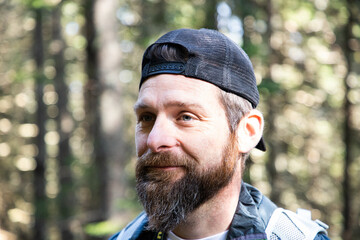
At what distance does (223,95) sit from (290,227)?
0.89 m

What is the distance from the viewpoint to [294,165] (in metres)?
14.2

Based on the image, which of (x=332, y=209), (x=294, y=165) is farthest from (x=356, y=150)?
(x=294, y=165)

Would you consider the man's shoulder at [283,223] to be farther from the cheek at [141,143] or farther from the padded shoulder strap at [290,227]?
the cheek at [141,143]

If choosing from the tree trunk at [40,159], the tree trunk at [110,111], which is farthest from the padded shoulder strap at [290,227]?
the tree trunk at [40,159]

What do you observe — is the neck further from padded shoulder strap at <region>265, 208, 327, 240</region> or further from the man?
padded shoulder strap at <region>265, 208, 327, 240</region>

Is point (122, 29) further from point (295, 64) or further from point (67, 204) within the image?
point (67, 204)

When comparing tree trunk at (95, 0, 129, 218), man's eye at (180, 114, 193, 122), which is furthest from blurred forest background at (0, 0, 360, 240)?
man's eye at (180, 114, 193, 122)

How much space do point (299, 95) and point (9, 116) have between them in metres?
12.3

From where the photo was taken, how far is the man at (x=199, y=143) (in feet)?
7.47

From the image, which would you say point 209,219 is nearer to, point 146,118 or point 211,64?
point 146,118

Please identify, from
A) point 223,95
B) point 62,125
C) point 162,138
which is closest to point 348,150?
point 223,95

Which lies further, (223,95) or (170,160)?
(223,95)

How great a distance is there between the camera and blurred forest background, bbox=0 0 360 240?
6.71m

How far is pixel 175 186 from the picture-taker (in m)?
2.27
